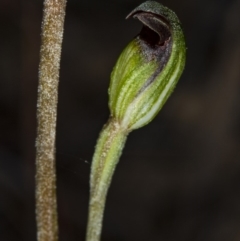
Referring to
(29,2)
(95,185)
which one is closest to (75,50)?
(29,2)

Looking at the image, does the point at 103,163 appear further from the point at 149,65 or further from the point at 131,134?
the point at 131,134

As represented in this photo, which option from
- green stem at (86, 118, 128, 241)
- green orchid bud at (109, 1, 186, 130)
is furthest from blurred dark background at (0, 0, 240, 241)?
green orchid bud at (109, 1, 186, 130)

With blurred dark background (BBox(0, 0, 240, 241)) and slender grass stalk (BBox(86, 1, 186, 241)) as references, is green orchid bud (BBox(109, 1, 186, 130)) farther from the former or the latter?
blurred dark background (BBox(0, 0, 240, 241))

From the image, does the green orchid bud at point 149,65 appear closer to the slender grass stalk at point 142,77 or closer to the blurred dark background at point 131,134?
the slender grass stalk at point 142,77

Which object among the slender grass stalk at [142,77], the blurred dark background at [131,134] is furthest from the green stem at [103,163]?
the blurred dark background at [131,134]

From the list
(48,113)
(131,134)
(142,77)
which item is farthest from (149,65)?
(131,134)

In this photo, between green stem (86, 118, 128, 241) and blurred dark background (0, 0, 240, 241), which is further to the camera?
blurred dark background (0, 0, 240, 241)
